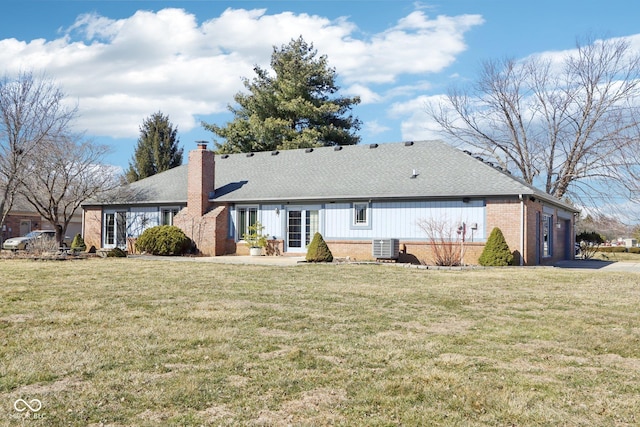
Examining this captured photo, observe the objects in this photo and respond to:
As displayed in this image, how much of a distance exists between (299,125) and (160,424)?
128ft

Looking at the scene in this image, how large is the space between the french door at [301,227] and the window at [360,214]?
1727mm

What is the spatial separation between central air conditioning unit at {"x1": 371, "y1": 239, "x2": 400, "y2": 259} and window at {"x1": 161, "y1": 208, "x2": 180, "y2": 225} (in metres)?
11.1

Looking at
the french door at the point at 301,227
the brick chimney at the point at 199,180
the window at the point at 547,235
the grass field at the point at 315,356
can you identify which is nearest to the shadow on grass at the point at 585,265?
the window at the point at 547,235

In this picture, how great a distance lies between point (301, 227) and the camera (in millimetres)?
25078

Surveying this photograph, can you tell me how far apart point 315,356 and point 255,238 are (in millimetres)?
19103

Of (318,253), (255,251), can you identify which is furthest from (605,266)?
(255,251)

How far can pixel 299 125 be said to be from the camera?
42469 mm

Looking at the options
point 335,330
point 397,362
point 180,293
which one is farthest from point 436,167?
point 397,362

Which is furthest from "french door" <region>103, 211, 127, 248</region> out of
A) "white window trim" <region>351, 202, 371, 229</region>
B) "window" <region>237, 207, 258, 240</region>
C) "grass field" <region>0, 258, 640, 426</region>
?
"grass field" <region>0, 258, 640, 426</region>

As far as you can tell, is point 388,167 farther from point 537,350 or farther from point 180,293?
point 537,350

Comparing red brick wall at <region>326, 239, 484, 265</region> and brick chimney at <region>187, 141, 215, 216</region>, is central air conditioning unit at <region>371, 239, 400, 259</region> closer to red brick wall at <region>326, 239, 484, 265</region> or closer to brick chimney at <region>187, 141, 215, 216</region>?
red brick wall at <region>326, 239, 484, 265</region>

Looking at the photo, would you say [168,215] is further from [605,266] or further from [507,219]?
[605,266]

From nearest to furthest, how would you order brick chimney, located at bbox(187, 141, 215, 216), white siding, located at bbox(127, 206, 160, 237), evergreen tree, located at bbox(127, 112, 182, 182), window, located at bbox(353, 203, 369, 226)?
window, located at bbox(353, 203, 369, 226), brick chimney, located at bbox(187, 141, 215, 216), white siding, located at bbox(127, 206, 160, 237), evergreen tree, located at bbox(127, 112, 182, 182)

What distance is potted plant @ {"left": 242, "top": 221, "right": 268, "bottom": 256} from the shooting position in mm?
25114
